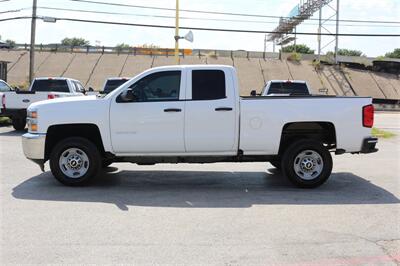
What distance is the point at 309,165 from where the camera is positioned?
859 cm

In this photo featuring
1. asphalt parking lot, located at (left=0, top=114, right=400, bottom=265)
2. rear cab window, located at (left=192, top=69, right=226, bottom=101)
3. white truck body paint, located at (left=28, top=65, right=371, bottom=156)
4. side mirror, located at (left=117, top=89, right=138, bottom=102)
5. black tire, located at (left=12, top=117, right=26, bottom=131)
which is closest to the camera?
asphalt parking lot, located at (left=0, top=114, right=400, bottom=265)

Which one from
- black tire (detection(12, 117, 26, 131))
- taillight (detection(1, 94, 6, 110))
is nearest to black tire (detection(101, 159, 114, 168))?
taillight (detection(1, 94, 6, 110))

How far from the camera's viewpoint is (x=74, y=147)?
27.6ft

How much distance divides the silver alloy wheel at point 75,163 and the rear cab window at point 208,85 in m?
2.13

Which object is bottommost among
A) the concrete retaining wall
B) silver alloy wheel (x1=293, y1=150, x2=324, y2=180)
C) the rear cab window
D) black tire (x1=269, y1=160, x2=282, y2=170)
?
black tire (x1=269, y1=160, x2=282, y2=170)

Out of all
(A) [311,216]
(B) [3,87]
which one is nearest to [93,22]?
(B) [3,87]

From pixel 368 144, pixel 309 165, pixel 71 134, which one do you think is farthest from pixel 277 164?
pixel 71 134

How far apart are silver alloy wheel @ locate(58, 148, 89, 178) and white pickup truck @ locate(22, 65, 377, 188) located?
2 centimetres

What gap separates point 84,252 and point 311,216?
3.09 m

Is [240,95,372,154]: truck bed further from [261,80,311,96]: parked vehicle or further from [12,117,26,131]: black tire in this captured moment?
[12,117,26,131]: black tire

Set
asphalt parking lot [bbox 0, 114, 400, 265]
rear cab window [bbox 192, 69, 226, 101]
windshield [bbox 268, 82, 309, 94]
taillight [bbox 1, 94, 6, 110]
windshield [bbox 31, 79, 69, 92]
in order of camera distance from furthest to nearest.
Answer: windshield [bbox 31, 79, 69, 92]
windshield [bbox 268, 82, 309, 94]
taillight [bbox 1, 94, 6, 110]
rear cab window [bbox 192, 69, 226, 101]
asphalt parking lot [bbox 0, 114, 400, 265]

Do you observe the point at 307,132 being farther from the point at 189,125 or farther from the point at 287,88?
the point at 287,88

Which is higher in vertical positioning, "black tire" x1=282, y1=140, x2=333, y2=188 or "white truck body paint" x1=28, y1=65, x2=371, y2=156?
"white truck body paint" x1=28, y1=65, x2=371, y2=156

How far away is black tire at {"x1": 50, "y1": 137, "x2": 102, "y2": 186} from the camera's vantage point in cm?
838
